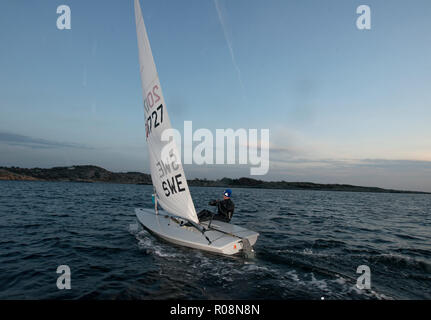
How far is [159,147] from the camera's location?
8539 millimetres

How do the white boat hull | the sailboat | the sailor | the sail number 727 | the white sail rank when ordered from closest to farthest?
the white boat hull, the sailboat, the white sail, the sail number 727, the sailor

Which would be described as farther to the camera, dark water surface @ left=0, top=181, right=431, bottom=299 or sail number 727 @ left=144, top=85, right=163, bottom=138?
sail number 727 @ left=144, top=85, right=163, bottom=138

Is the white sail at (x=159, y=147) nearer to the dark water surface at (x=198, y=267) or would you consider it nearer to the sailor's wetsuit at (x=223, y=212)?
the sailor's wetsuit at (x=223, y=212)

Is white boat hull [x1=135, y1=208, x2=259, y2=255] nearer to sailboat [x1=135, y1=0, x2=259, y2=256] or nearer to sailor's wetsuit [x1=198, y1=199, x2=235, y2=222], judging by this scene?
sailboat [x1=135, y1=0, x2=259, y2=256]

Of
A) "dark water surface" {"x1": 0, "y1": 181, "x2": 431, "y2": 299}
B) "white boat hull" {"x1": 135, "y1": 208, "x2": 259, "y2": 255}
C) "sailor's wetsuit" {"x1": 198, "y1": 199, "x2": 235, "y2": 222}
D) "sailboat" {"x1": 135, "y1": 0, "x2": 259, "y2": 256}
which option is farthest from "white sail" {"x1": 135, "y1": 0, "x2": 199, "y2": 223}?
"dark water surface" {"x1": 0, "y1": 181, "x2": 431, "y2": 299}

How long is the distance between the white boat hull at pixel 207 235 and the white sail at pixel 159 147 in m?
0.68

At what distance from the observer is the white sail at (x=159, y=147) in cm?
795

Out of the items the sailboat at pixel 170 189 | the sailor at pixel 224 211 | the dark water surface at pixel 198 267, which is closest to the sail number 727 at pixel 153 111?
the sailboat at pixel 170 189

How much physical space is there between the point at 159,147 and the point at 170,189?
5.57ft

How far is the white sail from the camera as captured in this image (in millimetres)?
7949

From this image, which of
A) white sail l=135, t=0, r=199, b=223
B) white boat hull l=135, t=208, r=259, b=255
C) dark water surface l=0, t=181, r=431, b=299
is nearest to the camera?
dark water surface l=0, t=181, r=431, b=299

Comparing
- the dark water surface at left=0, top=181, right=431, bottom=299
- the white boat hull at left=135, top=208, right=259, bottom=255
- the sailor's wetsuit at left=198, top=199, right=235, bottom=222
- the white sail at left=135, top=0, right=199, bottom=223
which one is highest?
the white sail at left=135, top=0, right=199, bottom=223
